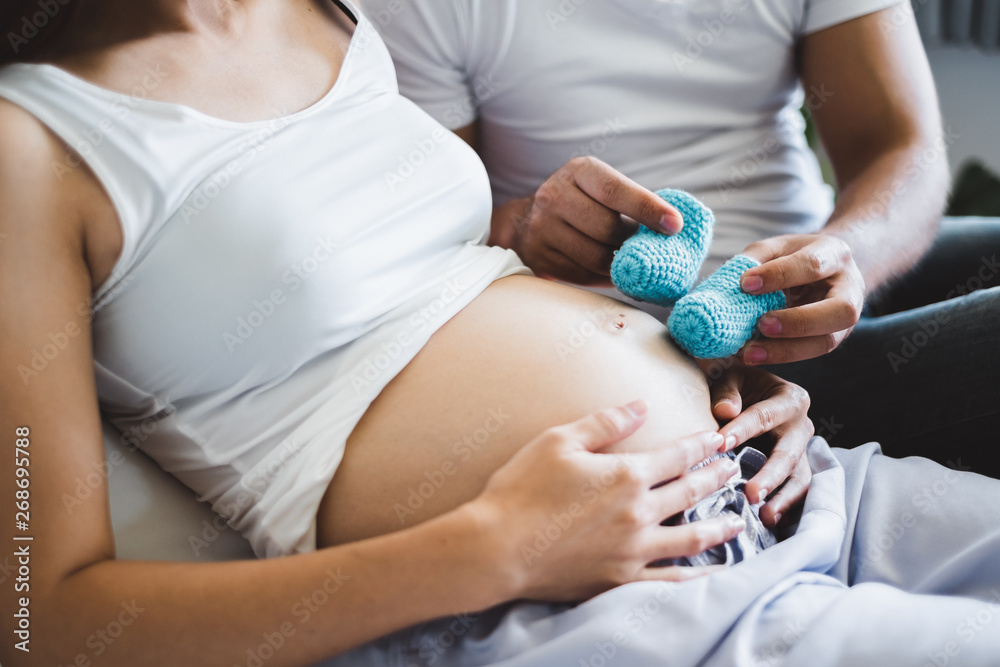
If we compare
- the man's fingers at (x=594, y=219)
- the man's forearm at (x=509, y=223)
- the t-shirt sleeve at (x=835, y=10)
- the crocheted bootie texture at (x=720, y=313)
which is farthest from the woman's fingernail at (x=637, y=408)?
the t-shirt sleeve at (x=835, y=10)

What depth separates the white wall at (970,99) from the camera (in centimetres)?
193

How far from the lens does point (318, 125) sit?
716 millimetres

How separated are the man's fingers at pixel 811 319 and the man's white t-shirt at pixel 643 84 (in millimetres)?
316

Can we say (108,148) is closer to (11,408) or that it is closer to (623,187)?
(11,408)

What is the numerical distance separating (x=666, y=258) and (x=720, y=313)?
0.08 metres

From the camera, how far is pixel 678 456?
23.8 inches

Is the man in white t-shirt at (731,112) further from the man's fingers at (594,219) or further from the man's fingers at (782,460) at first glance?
the man's fingers at (782,460)

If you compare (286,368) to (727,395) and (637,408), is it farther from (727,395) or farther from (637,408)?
(727,395)

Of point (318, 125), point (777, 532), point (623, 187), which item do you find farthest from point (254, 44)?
point (777, 532)

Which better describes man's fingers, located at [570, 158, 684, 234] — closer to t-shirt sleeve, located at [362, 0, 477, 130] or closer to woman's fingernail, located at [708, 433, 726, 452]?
woman's fingernail, located at [708, 433, 726, 452]

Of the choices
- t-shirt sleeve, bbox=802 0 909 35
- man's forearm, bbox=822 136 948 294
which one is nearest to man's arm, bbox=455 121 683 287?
man's forearm, bbox=822 136 948 294

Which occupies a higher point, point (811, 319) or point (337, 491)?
point (811, 319)

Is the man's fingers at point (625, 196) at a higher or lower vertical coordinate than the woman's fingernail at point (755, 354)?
higher

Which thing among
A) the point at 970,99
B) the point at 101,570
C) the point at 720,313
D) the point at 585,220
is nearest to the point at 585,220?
the point at 585,220
